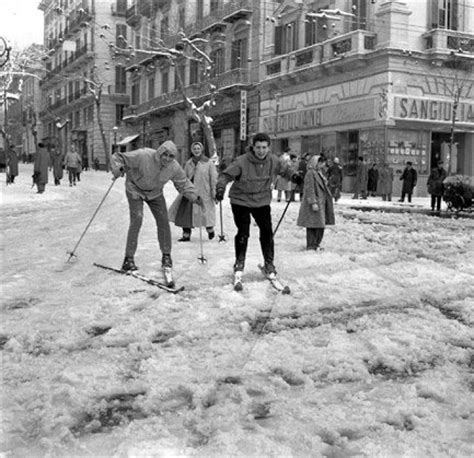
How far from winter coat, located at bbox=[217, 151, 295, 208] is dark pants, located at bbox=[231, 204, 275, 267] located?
0.08 m

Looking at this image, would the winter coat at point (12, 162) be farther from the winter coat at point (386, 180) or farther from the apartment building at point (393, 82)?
the winter coat at point (386, 180)

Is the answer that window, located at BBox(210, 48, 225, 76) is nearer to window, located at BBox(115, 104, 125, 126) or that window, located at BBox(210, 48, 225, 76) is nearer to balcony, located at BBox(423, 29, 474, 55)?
balcony, located at BBox(423, 29, 474, 55)

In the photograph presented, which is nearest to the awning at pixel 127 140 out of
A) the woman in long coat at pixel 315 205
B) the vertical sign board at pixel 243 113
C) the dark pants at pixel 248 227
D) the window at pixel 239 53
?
the window at pixel 239 53

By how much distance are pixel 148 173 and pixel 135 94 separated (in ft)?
139

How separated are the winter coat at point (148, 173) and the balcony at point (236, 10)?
85.8 feet

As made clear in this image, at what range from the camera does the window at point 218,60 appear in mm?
34531

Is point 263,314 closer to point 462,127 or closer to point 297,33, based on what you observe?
point 462,127

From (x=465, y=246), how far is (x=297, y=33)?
20584 millimetres

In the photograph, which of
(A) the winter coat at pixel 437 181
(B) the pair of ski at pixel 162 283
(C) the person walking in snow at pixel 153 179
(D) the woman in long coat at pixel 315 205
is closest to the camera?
(B) the pair of ski at pixel 162 283

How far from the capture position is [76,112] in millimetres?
58844

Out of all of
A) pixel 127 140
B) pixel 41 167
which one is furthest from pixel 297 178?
pixel 127 140

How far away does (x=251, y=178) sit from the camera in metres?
6.54

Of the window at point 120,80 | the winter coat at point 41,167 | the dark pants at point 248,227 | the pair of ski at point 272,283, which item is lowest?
the pair of ski at point 272,283

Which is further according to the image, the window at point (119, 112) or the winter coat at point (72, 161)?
the window at point (119, 112)
